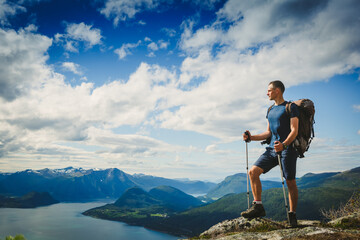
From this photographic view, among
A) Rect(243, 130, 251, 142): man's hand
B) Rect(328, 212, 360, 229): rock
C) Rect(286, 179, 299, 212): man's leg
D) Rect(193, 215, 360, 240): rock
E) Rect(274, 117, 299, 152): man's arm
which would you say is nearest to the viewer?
Rect(193, 215, 360, 240): rock

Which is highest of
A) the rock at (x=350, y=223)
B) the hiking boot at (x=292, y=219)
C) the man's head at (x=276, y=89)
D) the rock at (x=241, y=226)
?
the man's head at (x=276, y=89)

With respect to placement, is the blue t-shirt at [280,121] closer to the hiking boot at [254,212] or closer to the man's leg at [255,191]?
the man's leg at [255,191]

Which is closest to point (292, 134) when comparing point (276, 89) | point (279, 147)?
point (279, 147)

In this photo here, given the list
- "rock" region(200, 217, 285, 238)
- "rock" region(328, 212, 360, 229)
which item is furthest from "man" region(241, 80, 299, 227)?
"rock" region(328, 212, 360, 229)

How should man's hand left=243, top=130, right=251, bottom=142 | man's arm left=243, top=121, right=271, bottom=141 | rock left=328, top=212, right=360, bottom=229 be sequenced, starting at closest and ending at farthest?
rock left=328, top=212, right=360, bottom=229
man's arm left=243, top=121, right=271, bottom=141
man's hand left=243, top=130, right=251, bottom=142

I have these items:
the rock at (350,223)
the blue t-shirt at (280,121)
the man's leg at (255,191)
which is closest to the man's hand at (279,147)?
the blue t-shirt at (280,121)

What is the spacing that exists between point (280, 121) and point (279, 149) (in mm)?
732

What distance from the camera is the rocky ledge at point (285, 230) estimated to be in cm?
359

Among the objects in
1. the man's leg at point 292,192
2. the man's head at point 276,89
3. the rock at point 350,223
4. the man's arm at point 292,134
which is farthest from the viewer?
the man's head at point 276,89

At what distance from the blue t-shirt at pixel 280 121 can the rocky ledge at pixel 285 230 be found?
1937 millimetres

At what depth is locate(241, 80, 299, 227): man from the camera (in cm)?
481

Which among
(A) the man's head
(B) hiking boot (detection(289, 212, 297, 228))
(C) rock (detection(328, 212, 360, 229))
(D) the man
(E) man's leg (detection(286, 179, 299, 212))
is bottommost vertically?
(C) rock (detection(328, 212, 360, 229))

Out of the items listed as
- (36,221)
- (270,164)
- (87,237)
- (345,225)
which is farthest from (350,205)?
(36,221)

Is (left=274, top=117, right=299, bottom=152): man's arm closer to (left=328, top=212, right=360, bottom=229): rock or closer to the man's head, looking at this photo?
the man's head
